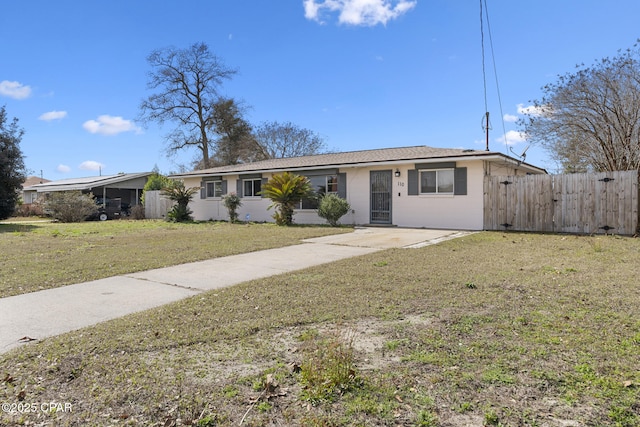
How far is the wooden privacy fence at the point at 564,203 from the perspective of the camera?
12.1 metres

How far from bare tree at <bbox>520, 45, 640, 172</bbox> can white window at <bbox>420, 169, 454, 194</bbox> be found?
19.3 ft

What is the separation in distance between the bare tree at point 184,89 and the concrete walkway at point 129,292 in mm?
29228

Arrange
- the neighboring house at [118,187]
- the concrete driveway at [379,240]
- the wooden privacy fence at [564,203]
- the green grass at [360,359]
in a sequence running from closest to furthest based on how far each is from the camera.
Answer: the green grass at [360,359], the concrete driveway at [379,240], the wooden privacy fence at [564,203], the neighboring house at [118,187]

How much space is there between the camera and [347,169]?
17812 millimetres

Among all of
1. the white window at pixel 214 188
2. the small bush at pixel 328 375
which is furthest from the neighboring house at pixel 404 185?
the small bush at pixel 328 375

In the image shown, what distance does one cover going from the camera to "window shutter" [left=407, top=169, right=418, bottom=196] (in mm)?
15875

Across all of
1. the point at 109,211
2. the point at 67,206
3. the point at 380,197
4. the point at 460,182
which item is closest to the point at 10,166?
the point at 67,206

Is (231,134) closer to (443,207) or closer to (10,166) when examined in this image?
(10,166)

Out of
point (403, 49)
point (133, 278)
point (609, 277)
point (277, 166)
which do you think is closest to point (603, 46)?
point (403, 49)

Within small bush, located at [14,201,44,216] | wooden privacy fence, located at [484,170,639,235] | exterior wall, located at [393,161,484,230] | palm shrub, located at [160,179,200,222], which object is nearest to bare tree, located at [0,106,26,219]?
palm shrub, located at [160,179,200,222]

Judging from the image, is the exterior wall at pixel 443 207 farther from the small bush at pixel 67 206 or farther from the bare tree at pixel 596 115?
the small bush at pixel 67 206

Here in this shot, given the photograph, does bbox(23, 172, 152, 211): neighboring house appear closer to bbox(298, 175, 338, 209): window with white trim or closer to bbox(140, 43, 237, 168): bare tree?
bbox(140, 43, 237, 168): bare tree

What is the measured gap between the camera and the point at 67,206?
22.3m

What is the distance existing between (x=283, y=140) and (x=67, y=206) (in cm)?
2124
